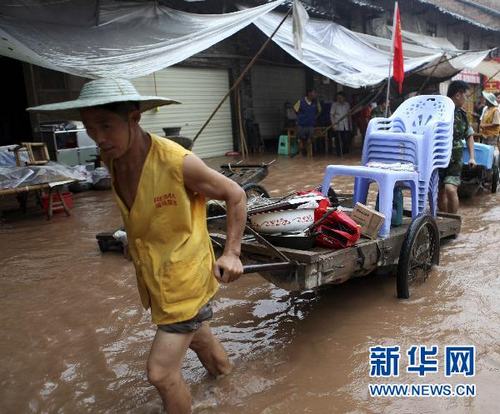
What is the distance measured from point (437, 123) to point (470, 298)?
174cm

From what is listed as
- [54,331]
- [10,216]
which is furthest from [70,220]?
[54,331]

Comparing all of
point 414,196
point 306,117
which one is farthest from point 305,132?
point 414,196

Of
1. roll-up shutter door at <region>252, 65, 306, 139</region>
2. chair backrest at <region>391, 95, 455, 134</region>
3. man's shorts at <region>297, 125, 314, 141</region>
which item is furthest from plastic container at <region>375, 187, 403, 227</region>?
roll-up shutter door at <region>252, 65, 306, 139</region>

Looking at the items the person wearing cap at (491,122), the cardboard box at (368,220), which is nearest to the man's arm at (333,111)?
the person wearing cap at (491,122)

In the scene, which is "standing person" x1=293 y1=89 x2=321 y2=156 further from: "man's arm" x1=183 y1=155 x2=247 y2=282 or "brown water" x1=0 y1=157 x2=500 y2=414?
"man's arm" x1=183 y1=155 x2=247 y2=282

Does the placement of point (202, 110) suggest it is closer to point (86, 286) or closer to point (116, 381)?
point (86, 286)

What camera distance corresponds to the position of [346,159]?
12617 mm

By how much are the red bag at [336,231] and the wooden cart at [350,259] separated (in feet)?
0.18

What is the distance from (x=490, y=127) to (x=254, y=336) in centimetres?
696

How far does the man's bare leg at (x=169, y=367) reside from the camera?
1.99 metres

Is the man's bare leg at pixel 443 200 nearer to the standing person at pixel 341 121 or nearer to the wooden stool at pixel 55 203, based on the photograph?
the wooden stool at pixel 55 203

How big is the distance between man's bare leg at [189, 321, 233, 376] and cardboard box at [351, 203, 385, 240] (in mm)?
1431

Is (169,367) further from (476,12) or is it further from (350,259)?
(476,12)

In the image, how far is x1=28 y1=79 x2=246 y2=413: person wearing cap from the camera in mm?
1867
